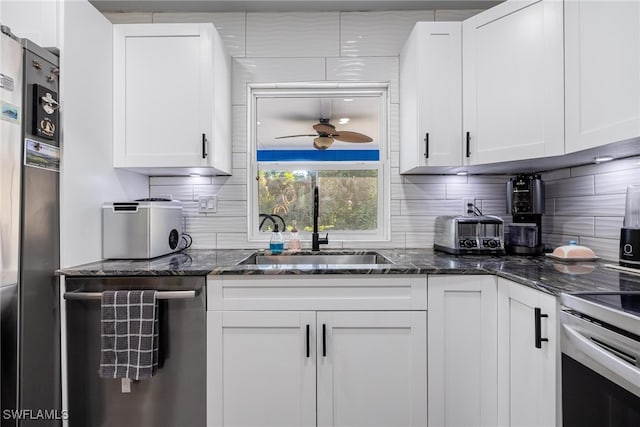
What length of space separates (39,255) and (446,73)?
2.09 meters

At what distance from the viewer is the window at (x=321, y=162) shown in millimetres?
2193

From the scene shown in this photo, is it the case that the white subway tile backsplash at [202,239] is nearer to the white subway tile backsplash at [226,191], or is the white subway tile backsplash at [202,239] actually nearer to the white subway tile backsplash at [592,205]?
the white subway tile backsplash at [226,191]

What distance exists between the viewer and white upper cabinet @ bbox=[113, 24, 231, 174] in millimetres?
1770

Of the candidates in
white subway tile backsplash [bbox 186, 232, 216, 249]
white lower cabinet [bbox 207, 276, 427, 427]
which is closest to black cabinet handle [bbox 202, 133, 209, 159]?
white subway tile backsplash [bbox 186, 232, 216, 249]

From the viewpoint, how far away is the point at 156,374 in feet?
4.62

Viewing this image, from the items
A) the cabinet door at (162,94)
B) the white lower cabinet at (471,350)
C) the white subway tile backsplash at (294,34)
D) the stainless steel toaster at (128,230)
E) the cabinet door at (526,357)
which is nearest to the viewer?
the cabinet door at (526,357)

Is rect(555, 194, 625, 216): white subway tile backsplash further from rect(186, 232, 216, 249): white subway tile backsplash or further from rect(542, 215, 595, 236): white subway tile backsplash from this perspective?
rect(186, 232, 216, 249): white subway tile backsplash

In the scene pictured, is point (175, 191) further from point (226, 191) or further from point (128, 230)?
point (128, 230)

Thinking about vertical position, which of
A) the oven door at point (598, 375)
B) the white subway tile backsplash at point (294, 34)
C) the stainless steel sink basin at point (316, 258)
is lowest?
the oven door at point (598, 375)

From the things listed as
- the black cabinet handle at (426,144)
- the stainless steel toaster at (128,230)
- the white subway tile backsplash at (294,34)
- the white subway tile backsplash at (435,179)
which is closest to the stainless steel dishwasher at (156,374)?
the stainless steel toaster at (128,230)

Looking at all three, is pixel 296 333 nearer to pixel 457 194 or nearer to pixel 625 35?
pixel 457 194

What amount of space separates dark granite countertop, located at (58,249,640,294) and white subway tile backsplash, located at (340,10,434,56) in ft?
4.42

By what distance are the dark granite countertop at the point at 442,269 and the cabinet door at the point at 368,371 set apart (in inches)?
7.9

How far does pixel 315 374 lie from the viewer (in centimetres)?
142
